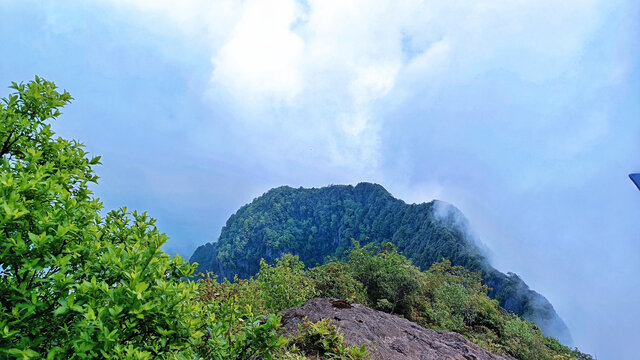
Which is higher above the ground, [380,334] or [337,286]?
[337,286]

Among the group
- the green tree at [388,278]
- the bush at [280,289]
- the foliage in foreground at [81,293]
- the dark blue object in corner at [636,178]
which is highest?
the green tree at [388,278]

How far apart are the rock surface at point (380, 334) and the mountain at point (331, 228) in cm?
4462

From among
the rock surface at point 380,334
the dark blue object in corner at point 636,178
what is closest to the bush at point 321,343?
the rock surface at point 380,334

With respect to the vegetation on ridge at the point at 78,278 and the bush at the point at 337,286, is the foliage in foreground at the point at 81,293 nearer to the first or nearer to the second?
the vegetation on ridge at the point at 78,278

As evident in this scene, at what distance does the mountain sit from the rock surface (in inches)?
1757

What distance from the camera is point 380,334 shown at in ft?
20.8

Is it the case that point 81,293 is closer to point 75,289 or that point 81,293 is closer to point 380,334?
point 75,289

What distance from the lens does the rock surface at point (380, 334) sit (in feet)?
18.5

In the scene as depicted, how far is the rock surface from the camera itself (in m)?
5.65

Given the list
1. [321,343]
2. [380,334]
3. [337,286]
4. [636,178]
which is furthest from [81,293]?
[337,286]

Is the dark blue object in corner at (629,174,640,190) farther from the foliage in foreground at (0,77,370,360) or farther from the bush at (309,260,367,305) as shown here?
the bush at (309,260,367,305)

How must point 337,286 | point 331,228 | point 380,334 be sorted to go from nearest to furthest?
point 380,334 < point 337,286 < point 331,228

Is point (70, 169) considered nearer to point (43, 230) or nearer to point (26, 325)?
point (43, 230)

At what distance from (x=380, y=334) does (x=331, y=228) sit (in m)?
88.1
